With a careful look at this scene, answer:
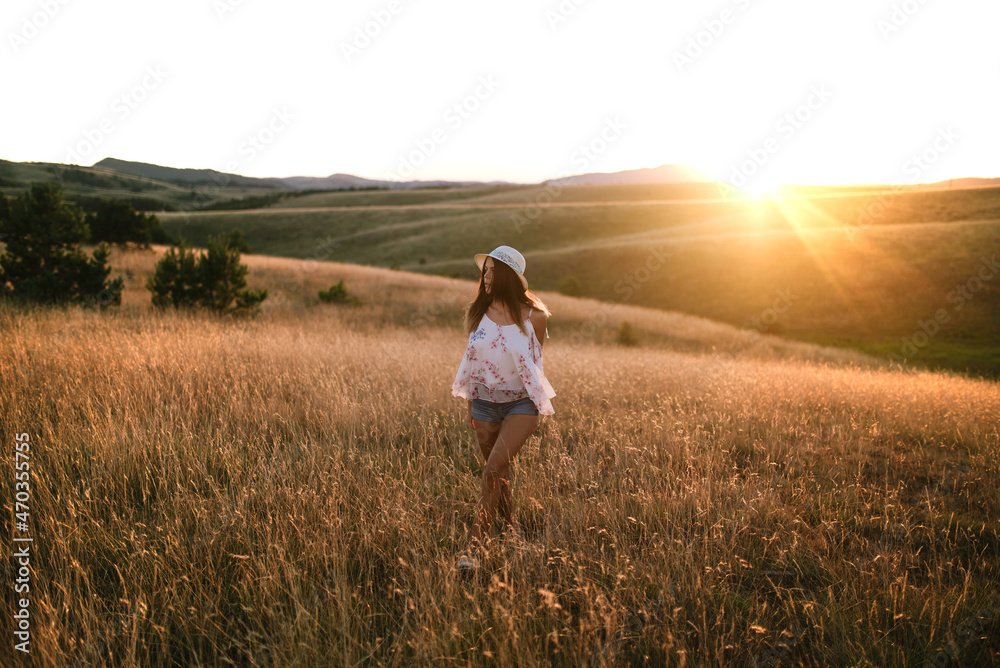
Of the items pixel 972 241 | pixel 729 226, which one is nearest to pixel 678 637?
pixel 972 241

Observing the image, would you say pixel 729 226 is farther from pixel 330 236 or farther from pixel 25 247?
pixel 25 247

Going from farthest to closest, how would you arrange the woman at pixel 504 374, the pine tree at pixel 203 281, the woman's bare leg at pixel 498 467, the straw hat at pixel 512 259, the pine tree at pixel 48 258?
the pine tree at pixel 203 281, the pine tree at pixel 48 258, the straw hat at pixel 512 259, the woman at pixel 504 374, the woman's bare leg at pixel 498 467

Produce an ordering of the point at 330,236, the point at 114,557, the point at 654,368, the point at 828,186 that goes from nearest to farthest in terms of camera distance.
Result: the point at 114,557 < the point at 654,368 < the point at 330,236 < the point at 828,186

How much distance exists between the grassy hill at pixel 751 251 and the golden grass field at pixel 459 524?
20.1m

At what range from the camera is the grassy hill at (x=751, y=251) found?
28.5m

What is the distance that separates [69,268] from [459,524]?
12.4 metres

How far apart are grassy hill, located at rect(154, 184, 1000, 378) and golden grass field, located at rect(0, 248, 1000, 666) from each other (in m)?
20.1

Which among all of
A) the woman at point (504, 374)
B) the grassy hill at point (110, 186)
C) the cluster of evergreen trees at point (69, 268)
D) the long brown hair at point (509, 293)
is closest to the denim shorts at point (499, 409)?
the woman at point (504, 374)

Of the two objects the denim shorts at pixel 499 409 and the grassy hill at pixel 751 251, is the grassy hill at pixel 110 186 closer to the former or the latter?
the grassy hill at pixel 751 251

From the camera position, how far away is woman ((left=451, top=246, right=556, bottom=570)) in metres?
3.29

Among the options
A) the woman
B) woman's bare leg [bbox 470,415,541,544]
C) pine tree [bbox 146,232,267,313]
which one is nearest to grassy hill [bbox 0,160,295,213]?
pine tree [bbox 146,232,267,313]

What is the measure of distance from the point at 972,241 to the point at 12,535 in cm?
5147

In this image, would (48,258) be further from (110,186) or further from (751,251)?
(110,186)

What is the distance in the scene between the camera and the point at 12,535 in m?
2.92
